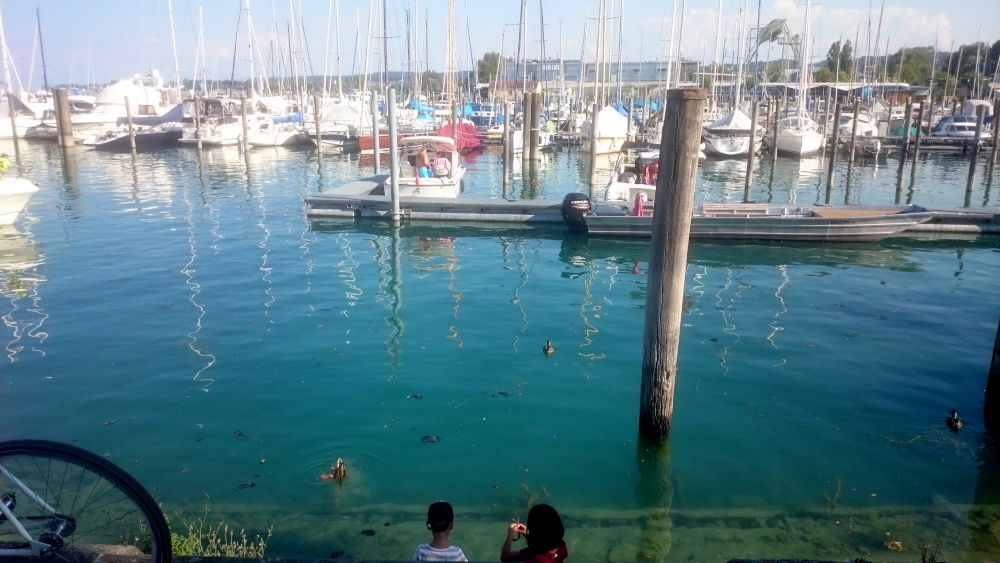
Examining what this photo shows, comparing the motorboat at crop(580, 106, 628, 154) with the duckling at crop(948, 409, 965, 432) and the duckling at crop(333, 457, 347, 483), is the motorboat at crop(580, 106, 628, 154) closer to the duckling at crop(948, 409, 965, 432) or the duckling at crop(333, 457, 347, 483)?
the duckling at crop(948, 409, 965, 432)

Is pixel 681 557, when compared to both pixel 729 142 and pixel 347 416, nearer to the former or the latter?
pixel 347 416

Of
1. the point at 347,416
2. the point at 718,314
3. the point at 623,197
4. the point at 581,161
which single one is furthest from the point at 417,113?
the point at 347,416

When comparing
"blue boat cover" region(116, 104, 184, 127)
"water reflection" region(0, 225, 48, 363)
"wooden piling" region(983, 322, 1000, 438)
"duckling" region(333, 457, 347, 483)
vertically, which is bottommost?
"duckling" region(333, 457, 347, 483)

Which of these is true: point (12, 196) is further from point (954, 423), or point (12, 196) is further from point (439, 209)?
point (954, 423)

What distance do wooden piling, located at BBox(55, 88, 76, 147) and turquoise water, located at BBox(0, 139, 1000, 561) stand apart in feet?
106

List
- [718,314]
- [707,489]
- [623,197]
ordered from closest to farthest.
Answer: [707,489], [718,314], [623,197]

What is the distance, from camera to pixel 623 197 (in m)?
22.0

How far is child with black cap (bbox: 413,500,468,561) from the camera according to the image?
4.45 m

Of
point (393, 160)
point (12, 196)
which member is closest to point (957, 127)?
point (393, 160)

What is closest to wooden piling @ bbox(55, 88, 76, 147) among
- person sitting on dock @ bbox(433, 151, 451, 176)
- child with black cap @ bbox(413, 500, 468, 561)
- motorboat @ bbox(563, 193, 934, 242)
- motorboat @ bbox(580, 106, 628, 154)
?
motorboat @ bbox(580, 106, 628, 154)

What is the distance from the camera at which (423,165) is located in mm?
24188

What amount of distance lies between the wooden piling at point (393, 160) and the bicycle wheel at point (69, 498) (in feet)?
55.5

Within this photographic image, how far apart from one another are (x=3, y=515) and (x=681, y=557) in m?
5.13

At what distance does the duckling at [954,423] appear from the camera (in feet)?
28.9
